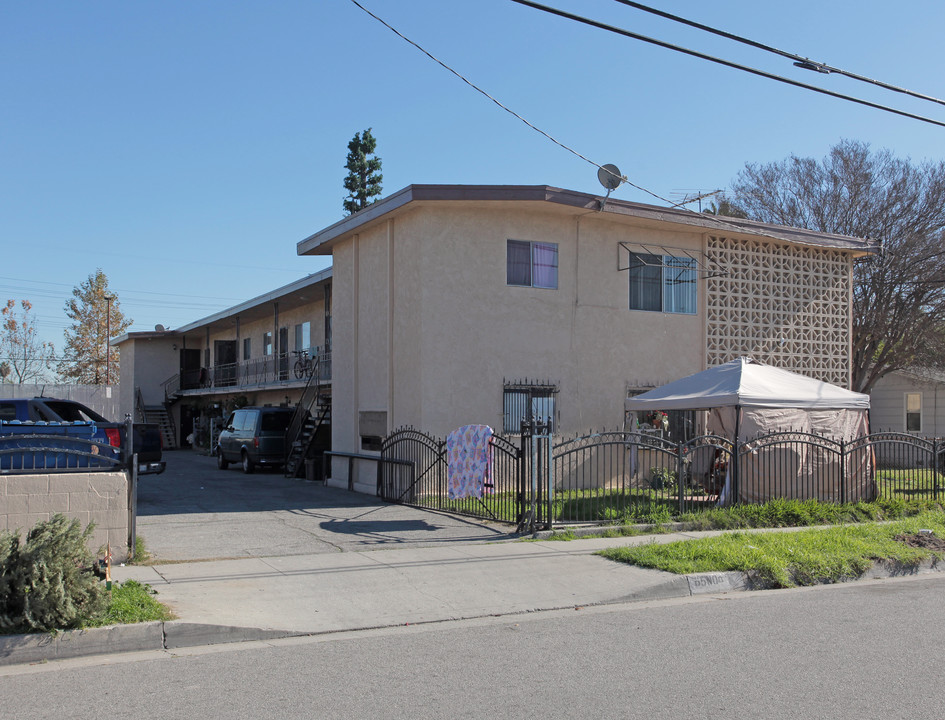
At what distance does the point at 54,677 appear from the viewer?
6.52m

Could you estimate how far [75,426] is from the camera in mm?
14000

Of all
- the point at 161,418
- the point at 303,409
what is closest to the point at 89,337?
the point at 161,418

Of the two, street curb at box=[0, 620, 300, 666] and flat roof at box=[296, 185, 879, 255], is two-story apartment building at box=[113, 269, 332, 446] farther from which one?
street curb at box=[0, 620, 300, 666]

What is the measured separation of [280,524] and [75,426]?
3.65 m

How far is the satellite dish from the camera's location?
703 inches

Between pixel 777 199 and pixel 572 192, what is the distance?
16.5m

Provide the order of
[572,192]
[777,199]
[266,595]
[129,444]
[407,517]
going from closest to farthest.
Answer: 1. [266,595]
2. [129,444]
3. [407,517]
4. [572,192]
5. [777,199]

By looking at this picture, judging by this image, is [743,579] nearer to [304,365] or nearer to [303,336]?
[304,365]

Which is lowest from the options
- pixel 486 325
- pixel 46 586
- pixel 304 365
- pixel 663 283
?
pixel 46 586

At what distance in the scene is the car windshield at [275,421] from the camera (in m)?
25.5

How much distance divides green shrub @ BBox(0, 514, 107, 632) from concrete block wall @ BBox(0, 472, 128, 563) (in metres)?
2.30

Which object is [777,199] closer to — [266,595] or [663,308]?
[663,308]

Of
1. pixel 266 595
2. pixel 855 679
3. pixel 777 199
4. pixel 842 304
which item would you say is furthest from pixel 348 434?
pixel 777 199

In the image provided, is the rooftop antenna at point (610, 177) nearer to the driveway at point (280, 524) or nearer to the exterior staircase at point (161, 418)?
the driveway at point (280, 524)
